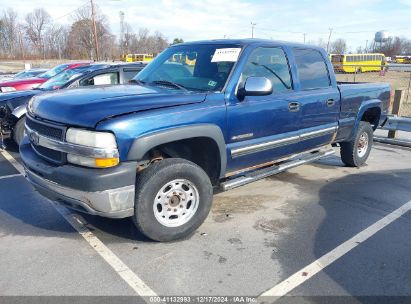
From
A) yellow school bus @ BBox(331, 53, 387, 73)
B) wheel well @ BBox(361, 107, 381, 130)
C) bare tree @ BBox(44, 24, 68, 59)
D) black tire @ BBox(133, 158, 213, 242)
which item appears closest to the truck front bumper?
black tire @ BBox(133, 158, 213, 242)

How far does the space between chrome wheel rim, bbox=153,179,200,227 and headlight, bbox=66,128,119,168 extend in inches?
24.6

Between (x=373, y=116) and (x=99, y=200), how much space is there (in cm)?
538

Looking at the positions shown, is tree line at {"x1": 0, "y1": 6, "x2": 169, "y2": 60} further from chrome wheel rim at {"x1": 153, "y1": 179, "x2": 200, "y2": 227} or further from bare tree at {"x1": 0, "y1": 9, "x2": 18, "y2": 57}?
chrome wheel rim at {"x1": 153, "y1": 179, "x2": 200, "y2": 227}

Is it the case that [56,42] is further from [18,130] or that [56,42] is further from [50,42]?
[18,130]

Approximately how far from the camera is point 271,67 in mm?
4559

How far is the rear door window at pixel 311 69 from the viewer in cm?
495

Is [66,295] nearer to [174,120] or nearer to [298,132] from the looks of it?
[174,120]

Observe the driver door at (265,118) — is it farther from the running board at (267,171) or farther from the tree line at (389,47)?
the tree line at (389,47)

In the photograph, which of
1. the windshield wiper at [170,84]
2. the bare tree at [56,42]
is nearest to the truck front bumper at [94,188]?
the windshield wiper at [170,84]

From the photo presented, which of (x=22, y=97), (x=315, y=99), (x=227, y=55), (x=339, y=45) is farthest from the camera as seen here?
(x=339, y=45)

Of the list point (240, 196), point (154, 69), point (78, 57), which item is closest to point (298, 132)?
point (240, 196)

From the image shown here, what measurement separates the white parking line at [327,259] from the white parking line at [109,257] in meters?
0.93

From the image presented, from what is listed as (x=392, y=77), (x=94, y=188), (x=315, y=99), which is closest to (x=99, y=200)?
(x=94, y=188)

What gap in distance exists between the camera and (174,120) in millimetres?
3475
